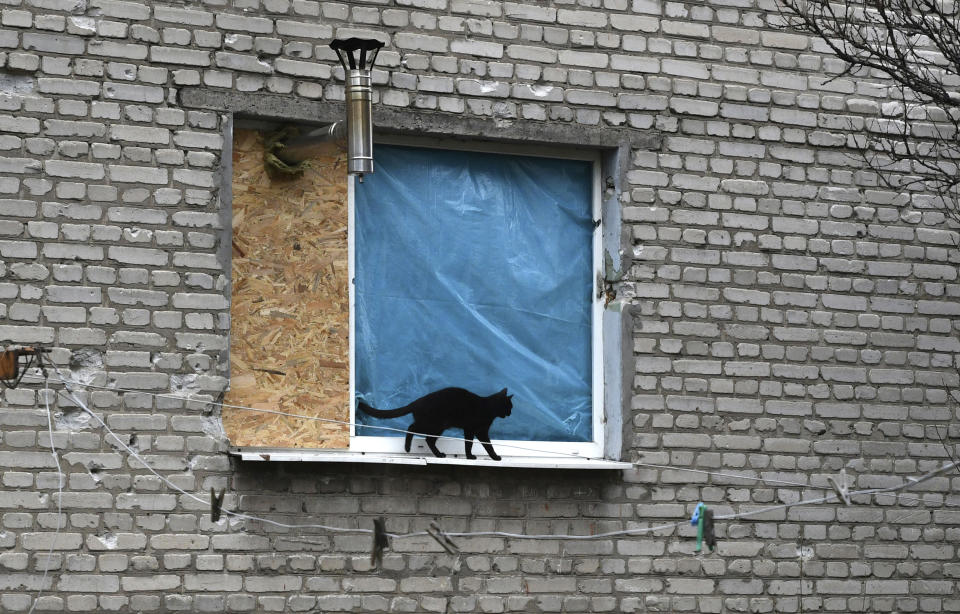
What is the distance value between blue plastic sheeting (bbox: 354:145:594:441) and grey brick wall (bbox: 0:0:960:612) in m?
0.29

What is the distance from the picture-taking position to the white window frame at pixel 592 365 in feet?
19.4

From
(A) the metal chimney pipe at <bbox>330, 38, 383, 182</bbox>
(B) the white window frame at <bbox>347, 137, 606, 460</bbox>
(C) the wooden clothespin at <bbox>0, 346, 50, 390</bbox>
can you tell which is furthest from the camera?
(B) the white window frame at <bbox>347, 137, 606, 460</bbox>

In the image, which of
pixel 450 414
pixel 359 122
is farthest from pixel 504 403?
pixel 359 122

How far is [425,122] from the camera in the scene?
5980mm

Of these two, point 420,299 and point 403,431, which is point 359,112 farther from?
point 403,431

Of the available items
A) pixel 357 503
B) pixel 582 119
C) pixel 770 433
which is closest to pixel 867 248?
pixel 770 433

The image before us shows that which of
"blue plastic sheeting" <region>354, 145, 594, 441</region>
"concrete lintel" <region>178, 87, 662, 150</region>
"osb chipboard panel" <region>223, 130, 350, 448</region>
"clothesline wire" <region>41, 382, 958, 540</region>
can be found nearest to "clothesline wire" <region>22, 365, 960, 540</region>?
"clothesline wire" <region>41, 382, 958, 540</region>

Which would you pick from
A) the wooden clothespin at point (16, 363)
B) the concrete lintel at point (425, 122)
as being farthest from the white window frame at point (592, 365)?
the wooden clothespin at point (16, 363)

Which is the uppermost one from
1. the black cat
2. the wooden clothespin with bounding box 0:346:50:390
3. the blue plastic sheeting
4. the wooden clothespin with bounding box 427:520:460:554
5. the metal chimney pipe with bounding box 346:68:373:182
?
the metal chimney pipe with bounding box 346:68:373:182

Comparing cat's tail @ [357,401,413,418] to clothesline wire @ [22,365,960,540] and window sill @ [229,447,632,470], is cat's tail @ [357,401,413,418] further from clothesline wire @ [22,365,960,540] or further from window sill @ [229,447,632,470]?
clothesline wire @ [22,365,960,540]

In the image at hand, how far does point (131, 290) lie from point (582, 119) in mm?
2271

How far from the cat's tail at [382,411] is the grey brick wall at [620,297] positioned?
298 mm

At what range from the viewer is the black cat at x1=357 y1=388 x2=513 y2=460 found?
589cm

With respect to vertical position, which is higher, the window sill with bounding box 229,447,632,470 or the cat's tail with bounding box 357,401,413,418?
the cat's tail with bounding box 357,401,413,418
